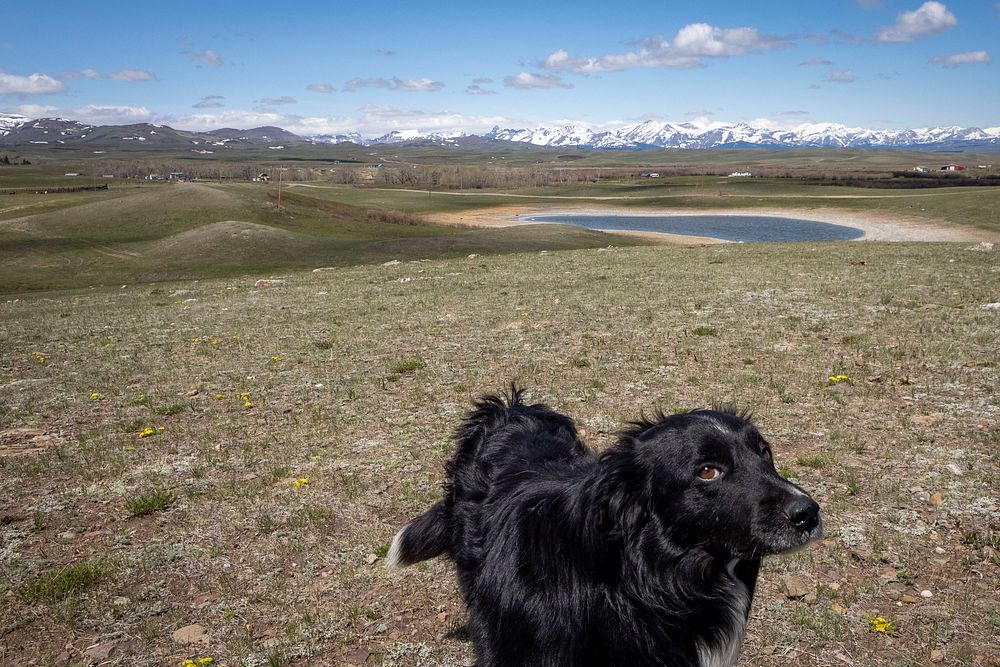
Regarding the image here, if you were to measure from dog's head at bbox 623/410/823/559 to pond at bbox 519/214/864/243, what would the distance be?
7124 centimetres

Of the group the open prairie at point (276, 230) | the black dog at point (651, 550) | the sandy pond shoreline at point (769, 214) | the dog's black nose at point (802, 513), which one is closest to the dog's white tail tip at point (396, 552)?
the black dog at point (651, 550)

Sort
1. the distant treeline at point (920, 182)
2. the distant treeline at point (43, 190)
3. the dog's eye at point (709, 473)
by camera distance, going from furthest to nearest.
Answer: the distant treeline at point (920, 182) → the distant treeline at point (43, 190) → the dog's eye at point (709, 473)

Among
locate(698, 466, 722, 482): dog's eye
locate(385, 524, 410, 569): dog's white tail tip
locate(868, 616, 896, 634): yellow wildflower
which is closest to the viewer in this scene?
locate(698, 466, 722, 482): dog's eye

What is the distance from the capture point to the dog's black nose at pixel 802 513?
3609mm

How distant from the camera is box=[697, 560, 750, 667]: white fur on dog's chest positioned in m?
3.87

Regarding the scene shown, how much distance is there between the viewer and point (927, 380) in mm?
11516

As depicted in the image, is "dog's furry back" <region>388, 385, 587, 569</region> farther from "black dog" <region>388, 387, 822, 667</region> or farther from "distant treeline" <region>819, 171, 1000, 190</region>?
"distant treeline" <region>819, 171, 1000, 190</region>

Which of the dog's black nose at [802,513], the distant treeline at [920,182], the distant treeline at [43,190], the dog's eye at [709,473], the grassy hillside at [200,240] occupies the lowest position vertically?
the grassy hillside at [200,240]

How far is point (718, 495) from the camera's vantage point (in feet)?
12.5

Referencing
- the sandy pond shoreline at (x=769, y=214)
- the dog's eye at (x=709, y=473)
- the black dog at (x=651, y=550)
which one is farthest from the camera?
the sandy pond shoreline at (x=769, y=214)

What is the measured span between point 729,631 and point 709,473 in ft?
3.35

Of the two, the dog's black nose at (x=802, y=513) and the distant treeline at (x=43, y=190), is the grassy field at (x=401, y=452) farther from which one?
the distant treeline at (x=43, y=190)

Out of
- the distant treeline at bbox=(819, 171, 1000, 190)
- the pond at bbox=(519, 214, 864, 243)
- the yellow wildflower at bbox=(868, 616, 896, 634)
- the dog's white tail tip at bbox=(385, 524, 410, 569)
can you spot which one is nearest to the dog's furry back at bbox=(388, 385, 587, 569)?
the dog's white tail tip at bbox=(385, 524, 410, 569)

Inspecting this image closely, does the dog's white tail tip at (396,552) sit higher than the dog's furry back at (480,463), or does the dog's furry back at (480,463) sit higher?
the dog's furry back at (480,463)
